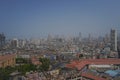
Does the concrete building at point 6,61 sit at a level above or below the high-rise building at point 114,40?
below

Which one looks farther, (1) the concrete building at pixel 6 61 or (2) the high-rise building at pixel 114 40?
(2) the high-rise building at pixel 114 40

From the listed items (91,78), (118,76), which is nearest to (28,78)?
(91,78)

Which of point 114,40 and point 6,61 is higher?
point 114,40

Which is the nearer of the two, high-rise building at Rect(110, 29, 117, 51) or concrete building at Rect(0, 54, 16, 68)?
concrete building at Rect(0, 54, 16, 68)

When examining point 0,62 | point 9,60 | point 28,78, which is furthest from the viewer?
point 9,60

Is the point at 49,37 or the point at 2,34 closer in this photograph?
the point at 2,34

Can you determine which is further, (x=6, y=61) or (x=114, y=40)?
(x=114, y=40)

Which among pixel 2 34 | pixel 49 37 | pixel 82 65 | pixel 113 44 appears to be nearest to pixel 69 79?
pixel 82 65

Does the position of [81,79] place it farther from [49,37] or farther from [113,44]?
[49,37]

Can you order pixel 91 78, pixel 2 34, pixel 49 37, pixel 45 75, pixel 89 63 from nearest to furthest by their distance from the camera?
pixel 91 78, pixel 45 75, pixel 89 63, pixel 2 34, pixel 49 37

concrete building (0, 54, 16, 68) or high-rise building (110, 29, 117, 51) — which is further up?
high-rise building (110, 29, 117, 51)
